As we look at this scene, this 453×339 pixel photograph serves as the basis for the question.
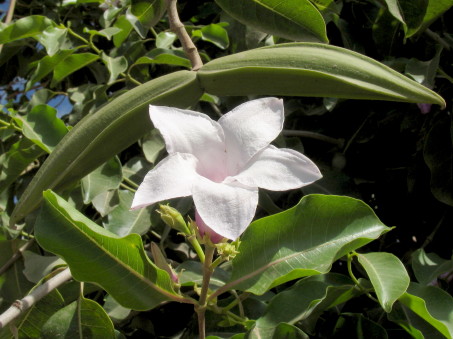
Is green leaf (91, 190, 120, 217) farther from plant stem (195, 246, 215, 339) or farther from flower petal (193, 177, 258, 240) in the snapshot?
flower petal (193, 177, 258, 240)

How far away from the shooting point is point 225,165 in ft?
2.26

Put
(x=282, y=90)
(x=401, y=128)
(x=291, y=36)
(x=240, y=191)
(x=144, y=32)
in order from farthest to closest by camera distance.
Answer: (x=401, y=128) → (x=144, y=32) → (x=291, y=36) → (x=282, y=90) → (x=240, y=191)

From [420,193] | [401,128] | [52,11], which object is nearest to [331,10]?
[401,128]

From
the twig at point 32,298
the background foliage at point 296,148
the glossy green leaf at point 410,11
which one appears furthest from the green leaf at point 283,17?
the twig at point 32,298

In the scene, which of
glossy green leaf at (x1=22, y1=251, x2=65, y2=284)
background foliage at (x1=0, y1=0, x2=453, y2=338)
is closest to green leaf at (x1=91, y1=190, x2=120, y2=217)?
background foliage at (x1=0, y1=0, x2=453, y2=338)

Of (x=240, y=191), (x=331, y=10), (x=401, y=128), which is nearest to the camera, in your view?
(x=240, y=191)

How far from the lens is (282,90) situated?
730 millimetres

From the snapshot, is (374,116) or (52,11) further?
(52,11)

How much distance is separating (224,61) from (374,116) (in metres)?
0.75

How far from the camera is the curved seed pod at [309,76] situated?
68 cm

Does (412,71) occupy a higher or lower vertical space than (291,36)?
lower

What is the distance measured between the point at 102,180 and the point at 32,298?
12.4 inches

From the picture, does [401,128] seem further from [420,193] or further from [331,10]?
[331,10]

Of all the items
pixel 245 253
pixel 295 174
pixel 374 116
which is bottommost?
pixel 374 116
